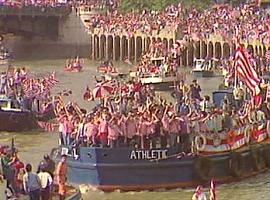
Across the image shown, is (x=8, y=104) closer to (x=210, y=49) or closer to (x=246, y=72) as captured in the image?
(x=246, y=72)

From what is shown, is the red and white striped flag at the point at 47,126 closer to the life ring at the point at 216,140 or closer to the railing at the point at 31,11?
the life ring at the point at 216,140

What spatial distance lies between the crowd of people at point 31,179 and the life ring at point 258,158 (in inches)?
331

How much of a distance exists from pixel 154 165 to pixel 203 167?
157 centimetres

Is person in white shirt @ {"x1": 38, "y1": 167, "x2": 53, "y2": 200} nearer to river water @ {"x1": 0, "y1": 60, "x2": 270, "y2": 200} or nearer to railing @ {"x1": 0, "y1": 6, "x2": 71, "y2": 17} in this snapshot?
river water @ {"x1": 0, "y1": 60, "x2": 270, "y2": 200}

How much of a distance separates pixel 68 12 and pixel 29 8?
3.27 meters

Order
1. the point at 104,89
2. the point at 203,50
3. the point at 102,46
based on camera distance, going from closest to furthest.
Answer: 1. the point at 104,89
2. the point at 203,50
3. the point at 102,46

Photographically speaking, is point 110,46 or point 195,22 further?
point 110,46

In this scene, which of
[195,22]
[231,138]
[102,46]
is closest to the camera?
[231,138]

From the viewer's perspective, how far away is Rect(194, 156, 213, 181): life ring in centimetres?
2894

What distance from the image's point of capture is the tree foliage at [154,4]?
265ft

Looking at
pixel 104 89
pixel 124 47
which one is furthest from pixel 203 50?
pixel 104 89

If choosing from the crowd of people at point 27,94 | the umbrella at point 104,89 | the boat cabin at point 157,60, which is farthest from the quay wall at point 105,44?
the umbrella at point 104,89

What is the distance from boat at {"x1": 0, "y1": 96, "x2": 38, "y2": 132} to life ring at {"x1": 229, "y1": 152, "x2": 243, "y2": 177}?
1169 cm

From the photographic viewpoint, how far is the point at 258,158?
102 feet
